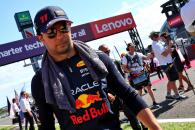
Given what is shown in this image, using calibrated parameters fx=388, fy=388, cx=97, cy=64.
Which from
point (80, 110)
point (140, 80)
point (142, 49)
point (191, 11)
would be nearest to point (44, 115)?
point (80, 110)

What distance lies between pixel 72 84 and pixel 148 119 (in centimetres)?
60

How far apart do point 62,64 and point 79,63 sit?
0.42ft

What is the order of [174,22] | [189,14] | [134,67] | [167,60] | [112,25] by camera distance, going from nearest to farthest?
1. [189,14]
2. [134,67]
3. [167,60]
4. [112,25]
5. [174,22]

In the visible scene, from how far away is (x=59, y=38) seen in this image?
2.79m

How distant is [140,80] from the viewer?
391 inches

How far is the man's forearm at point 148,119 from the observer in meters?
2.69

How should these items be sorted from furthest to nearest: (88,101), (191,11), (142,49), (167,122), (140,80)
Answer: (142,49)
(140,80)
(167,122)
(191,11)
(88,101)

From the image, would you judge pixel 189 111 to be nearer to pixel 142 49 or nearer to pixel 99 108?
pixel 99 108

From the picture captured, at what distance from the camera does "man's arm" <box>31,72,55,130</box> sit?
9.53 ft

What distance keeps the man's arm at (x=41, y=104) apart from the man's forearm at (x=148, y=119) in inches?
27.0

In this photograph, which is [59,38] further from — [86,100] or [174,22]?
[174,22]

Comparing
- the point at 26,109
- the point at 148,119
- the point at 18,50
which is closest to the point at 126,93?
the point at 148,119

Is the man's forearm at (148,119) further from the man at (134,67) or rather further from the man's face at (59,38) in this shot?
the man at (134,67)

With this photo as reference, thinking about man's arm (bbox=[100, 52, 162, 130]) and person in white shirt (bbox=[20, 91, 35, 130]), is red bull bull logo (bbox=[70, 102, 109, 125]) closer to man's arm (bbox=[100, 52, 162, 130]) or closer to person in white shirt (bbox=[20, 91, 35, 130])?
man's arm (bbox=[100, 52, 162, 130])
